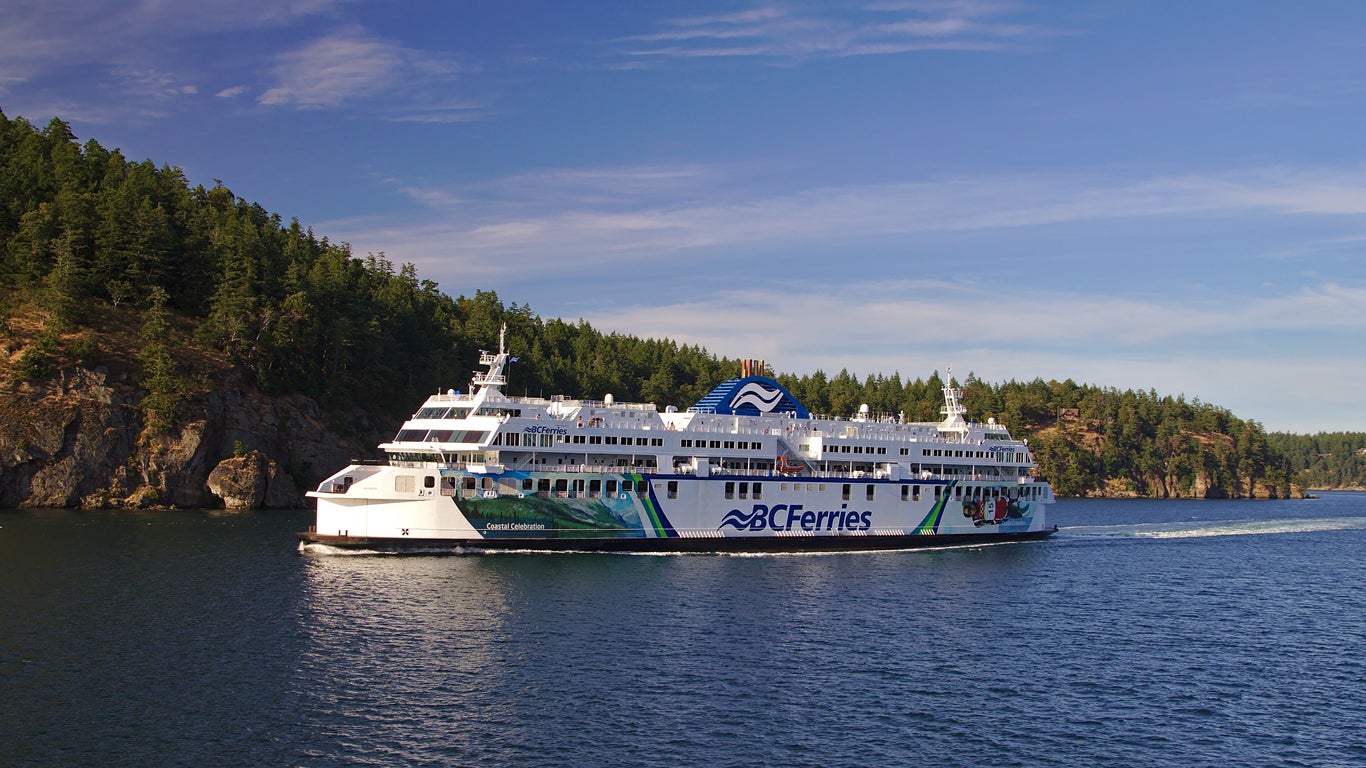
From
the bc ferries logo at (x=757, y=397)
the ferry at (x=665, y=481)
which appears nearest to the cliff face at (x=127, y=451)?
the ferry at (x=665, y=481)

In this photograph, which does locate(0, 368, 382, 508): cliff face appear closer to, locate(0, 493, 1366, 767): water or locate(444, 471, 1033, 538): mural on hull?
locate(0, 493, 1366, 767): water

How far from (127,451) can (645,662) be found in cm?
6495

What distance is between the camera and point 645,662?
115 ft

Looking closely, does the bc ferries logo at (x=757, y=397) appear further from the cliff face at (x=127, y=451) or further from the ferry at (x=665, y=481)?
the cliff face at (x=127, y=451)

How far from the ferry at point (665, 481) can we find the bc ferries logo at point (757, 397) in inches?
5.4

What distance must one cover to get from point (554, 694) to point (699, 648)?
303 inches

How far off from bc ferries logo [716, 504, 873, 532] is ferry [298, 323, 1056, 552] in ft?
0.31

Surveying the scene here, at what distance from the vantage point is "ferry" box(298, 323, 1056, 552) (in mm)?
54312

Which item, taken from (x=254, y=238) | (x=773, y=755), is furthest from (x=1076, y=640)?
(x=254, y=238)

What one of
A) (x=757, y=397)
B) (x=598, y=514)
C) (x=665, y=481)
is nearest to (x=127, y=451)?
(x=598, y=514)

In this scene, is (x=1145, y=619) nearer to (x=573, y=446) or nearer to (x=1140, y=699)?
(x=1140, y=699)

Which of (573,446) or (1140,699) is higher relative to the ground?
(573,446)

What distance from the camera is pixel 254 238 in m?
106

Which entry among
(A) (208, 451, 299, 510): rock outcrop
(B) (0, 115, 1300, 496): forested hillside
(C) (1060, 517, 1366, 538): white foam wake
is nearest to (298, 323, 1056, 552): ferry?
(C) (1060, 517, 1366, 538): white foam wake
